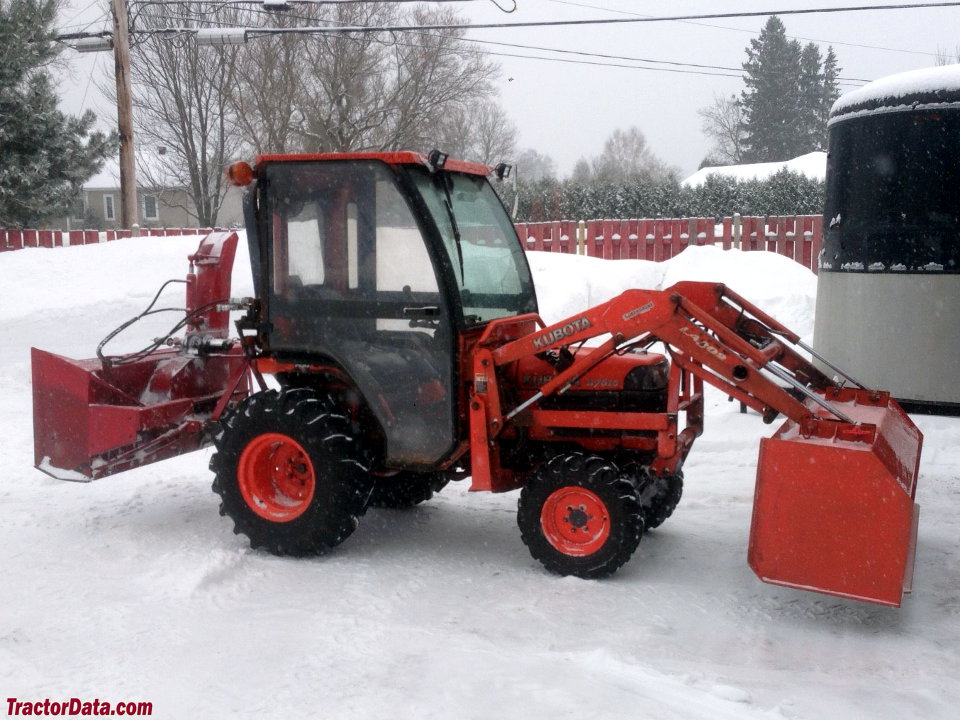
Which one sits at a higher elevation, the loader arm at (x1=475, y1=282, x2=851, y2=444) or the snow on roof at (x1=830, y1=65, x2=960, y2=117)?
the snow on roof at (x1=830, y1=65, x2=960, y2=117)

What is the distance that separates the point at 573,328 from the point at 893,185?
2.50m

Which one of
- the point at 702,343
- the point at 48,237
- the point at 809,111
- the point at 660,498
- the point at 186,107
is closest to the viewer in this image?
the point at 702,343

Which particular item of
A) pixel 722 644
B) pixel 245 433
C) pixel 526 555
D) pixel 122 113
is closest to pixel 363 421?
pixel 245 433

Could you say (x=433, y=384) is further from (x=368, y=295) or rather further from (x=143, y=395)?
(x=143, y=395)

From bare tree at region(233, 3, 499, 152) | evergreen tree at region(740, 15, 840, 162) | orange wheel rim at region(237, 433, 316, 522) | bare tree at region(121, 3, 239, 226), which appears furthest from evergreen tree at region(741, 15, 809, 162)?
orange wheel rim at region(237, 433, 316, 522)

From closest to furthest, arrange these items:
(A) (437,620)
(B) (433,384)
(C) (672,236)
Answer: (A) (437,620), (B) (433,384), (C) (672,236)

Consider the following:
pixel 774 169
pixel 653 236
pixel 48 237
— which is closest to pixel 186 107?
pixel 48 237

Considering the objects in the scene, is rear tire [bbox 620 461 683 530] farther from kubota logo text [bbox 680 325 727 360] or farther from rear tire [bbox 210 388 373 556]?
rear tire [bbox 210 388 373 556]

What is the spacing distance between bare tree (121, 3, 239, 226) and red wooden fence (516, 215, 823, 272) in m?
11.1

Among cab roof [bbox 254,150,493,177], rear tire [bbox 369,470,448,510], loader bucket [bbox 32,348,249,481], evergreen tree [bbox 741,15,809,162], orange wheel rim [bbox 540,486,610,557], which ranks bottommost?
rear tire [bbox 369,470,448,510]

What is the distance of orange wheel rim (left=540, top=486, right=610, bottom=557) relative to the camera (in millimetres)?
4789

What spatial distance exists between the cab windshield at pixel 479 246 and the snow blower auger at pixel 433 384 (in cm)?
2

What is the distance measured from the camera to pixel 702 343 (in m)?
4.54

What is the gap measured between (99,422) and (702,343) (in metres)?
3.45
